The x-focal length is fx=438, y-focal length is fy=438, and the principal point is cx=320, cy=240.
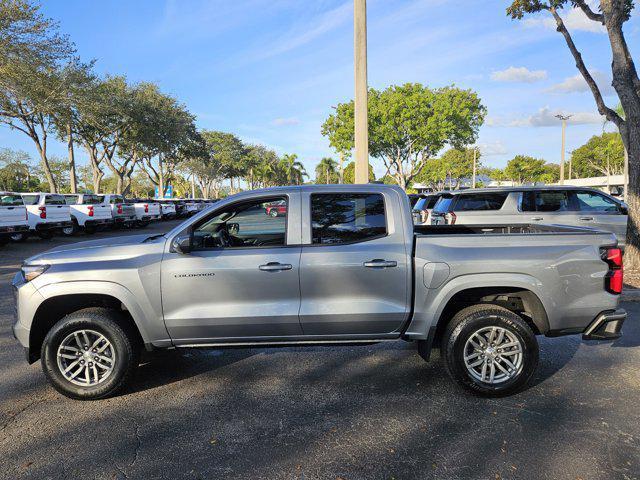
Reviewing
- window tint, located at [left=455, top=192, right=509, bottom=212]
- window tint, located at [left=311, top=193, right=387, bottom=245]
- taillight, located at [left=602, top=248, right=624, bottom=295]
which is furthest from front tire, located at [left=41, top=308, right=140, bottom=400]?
window tint, located at [left=455, top=192, right=509, bottom=212]

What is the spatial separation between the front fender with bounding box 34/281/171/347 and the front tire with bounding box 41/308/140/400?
0.17 meters

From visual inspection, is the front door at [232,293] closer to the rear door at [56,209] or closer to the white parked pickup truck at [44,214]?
the white parked pickup truck at [44,214]

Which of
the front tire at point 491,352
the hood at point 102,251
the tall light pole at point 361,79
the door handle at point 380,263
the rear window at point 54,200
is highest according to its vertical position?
the tall light pole at point 361,79

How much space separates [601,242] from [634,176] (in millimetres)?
5235

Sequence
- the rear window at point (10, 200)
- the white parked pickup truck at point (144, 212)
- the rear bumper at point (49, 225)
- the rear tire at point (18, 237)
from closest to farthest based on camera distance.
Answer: the rear window at point (10, 200), the rear tire at point (18, 237), the rear bumper at point (49, 225), the white parked pickup truck at point (144, 212)

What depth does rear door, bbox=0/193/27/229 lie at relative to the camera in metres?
13.3

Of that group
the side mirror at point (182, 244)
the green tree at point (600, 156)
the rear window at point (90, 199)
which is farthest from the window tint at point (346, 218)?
the green tree at point (600, 156)

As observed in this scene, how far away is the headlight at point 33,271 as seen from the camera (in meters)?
3.67

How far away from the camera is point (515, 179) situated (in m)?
73.8

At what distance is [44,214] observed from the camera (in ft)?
49.3

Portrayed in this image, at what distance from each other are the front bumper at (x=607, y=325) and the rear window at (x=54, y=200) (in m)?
17.2

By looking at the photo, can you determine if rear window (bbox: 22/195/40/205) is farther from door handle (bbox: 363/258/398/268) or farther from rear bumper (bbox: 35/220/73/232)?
door handle (bbox: 363/258/398/268)

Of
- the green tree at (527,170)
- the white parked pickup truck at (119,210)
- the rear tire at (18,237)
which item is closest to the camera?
the rear tire at (18,237)

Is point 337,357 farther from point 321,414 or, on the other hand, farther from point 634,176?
point 634,176
